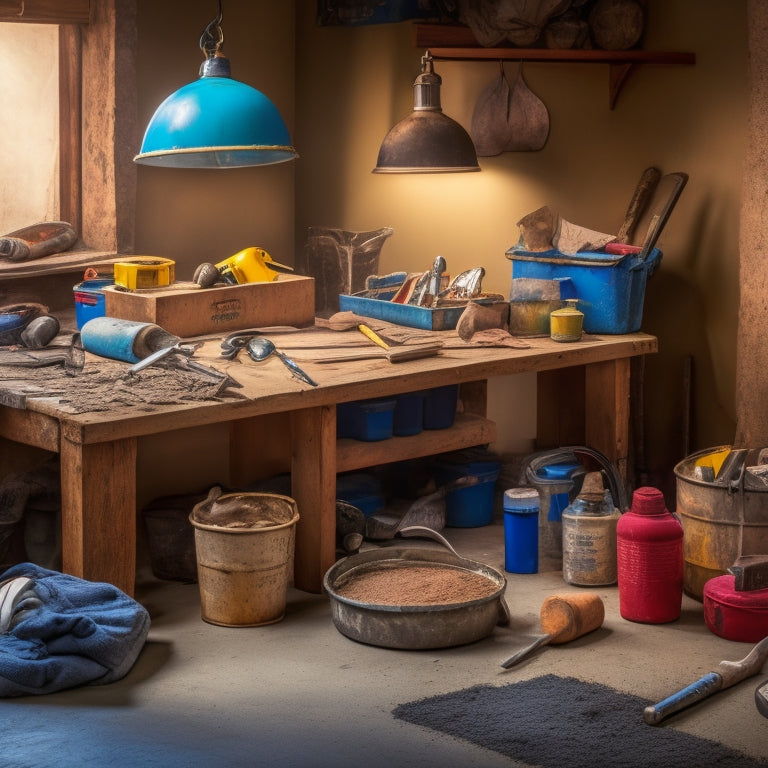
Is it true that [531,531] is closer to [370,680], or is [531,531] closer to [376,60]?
[370,680]

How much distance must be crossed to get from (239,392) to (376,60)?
8.26 feet

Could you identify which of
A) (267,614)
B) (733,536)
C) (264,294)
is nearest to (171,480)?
(264,294)

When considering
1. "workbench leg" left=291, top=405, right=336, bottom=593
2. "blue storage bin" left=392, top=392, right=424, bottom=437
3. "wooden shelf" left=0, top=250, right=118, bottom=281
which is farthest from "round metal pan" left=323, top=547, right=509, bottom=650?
"wooden shelf" left=0, top=250, right=118, bottom=281

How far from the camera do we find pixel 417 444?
17.8 feet

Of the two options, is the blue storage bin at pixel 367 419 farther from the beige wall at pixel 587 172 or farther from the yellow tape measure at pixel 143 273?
the beige wall at pixel 587 172

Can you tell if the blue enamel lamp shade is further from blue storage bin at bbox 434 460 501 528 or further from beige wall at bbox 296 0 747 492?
blue storage bin at bbox 434 460 501 528

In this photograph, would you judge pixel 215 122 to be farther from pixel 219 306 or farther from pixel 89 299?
pixel 89 299

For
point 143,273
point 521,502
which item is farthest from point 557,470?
point 143,273

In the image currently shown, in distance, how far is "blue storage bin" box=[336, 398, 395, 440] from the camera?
522 centimetres

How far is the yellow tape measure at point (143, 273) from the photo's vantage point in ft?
17.2

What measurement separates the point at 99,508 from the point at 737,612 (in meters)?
2.13

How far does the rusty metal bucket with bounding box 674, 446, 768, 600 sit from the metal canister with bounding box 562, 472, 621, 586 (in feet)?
0.90

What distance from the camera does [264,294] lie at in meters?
5.48

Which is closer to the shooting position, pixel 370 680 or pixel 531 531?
pixel 370 680
